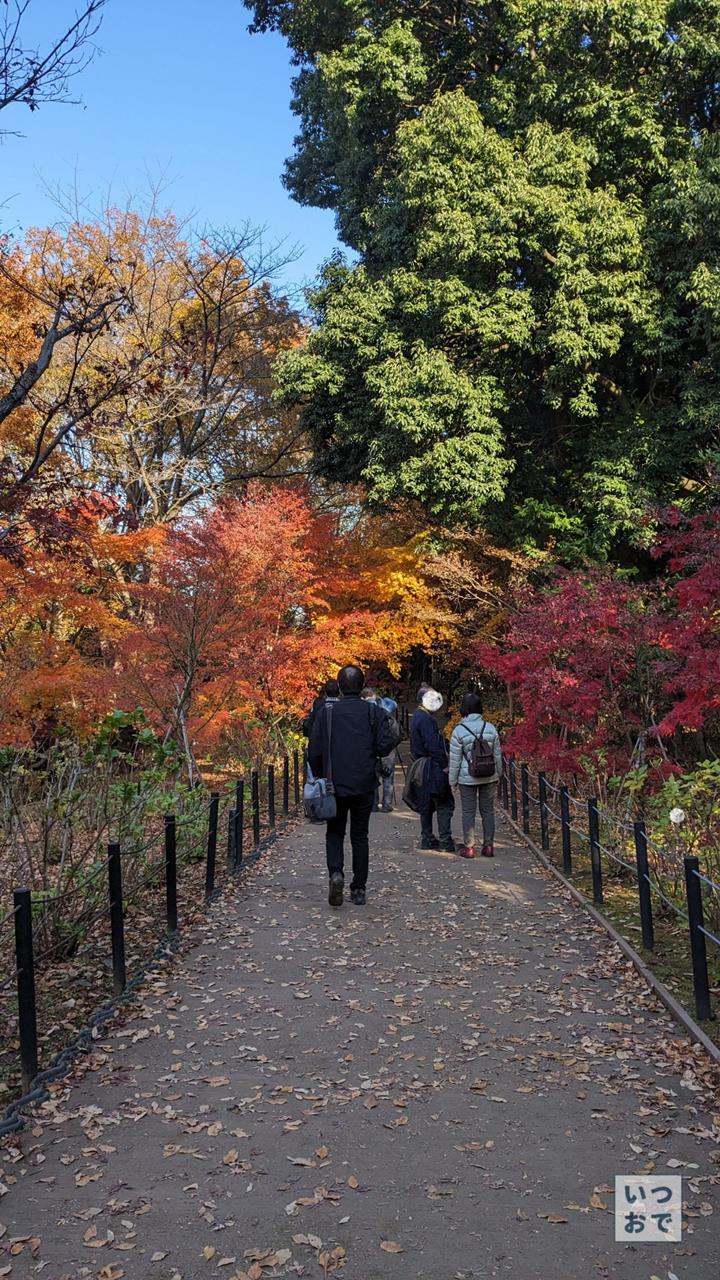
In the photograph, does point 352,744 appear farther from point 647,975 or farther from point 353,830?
point 647,975

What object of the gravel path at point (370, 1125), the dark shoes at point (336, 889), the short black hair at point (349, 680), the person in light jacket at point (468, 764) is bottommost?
the gravel path at point (370, 1125)

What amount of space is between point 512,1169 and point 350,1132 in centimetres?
70

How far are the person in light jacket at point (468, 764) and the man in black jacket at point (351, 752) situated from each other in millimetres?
2307

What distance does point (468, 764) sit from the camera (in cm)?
981

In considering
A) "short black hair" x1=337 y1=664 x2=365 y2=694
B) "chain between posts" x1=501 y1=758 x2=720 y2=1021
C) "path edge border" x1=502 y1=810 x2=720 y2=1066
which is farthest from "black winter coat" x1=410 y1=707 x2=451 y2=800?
"short black hair" x1=337 y1=664 x2=365 y2=694

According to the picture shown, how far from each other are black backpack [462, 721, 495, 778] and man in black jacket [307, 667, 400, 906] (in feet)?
7.53

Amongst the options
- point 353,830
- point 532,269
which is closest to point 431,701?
point 353,830

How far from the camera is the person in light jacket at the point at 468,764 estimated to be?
9859 millimetres

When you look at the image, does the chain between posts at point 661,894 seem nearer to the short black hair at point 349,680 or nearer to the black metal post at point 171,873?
the short black hair at point 349,680

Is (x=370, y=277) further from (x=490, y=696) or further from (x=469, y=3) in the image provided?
(x=490, y=696)

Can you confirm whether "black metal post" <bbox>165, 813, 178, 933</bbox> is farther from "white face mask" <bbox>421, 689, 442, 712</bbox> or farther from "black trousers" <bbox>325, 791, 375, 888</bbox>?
"white face mask" <bbox>421, 689, 442, 712</bbox>

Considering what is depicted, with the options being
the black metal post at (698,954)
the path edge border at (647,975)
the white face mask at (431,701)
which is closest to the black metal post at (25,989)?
the path edge border at (647,975)

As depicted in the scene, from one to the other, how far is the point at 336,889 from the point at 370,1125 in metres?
3.85

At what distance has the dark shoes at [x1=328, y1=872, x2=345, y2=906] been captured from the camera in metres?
A: 7.75
